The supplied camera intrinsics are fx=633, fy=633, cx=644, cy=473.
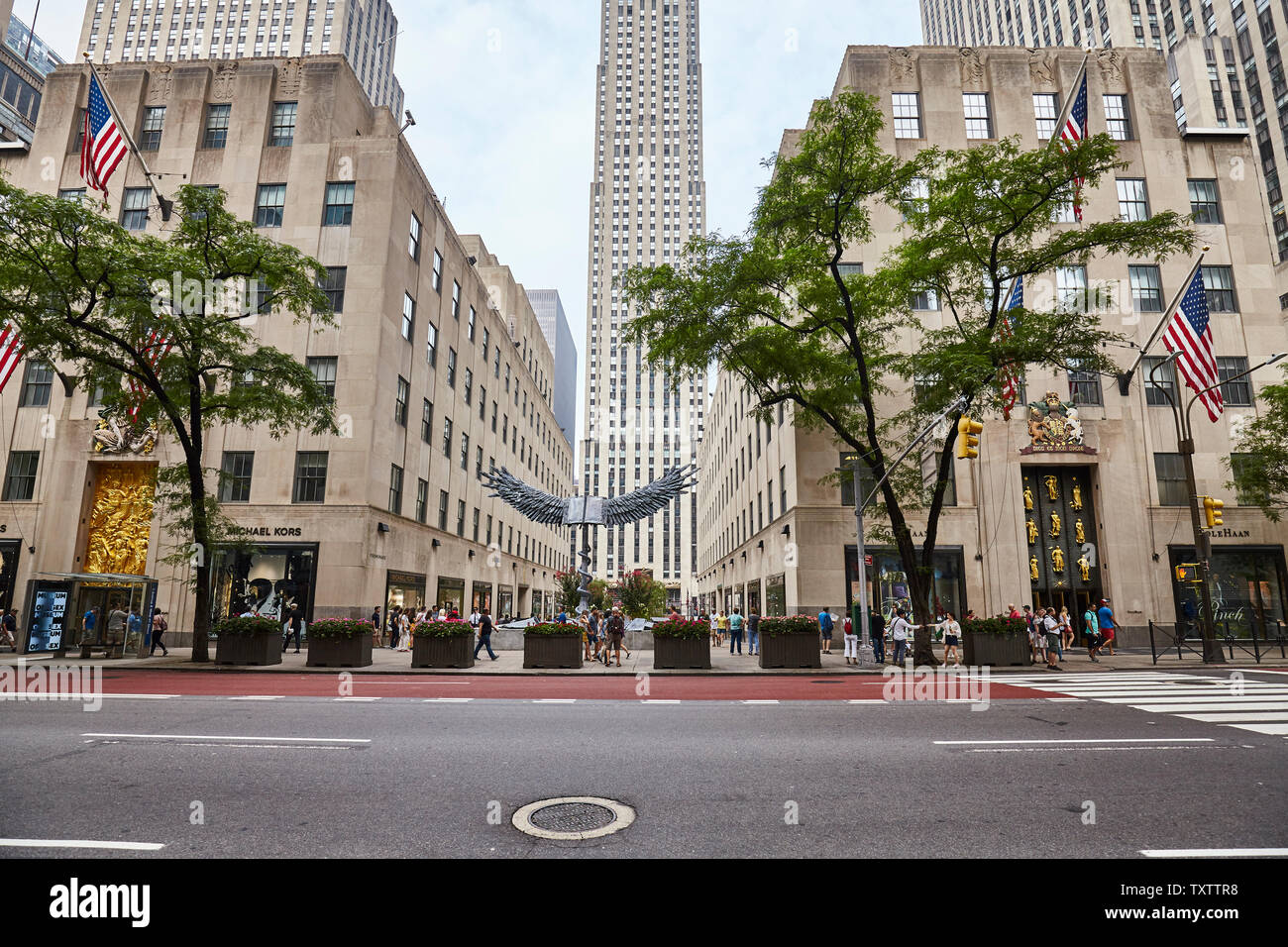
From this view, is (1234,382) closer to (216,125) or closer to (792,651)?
(792,651)

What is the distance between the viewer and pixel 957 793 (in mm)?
5898

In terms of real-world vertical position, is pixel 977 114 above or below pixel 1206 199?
above

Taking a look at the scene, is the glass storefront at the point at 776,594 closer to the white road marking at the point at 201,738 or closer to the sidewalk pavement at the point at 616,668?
the sidewalk pavement at the point at 616,668

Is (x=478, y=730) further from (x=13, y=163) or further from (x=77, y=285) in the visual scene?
(x=13, y=163)

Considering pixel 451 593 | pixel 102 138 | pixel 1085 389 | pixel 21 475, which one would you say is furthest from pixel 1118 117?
pixel 21 475

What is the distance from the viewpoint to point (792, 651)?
64.1 ft

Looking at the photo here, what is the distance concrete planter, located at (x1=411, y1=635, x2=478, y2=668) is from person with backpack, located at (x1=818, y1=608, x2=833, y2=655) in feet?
42.5

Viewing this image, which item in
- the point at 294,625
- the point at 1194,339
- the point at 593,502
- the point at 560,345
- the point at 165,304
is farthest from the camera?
the point at 560,345

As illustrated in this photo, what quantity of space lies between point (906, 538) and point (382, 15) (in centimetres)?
15051

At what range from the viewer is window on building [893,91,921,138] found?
1241 inches

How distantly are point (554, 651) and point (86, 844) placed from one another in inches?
612

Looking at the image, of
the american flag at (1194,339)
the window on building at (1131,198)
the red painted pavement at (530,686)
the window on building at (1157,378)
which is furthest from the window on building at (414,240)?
the window on building at (1157,378)

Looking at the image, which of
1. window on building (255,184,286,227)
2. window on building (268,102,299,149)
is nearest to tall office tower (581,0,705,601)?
window on building (268,102,299,149)

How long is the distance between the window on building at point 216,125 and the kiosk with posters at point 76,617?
21434 millimetres
